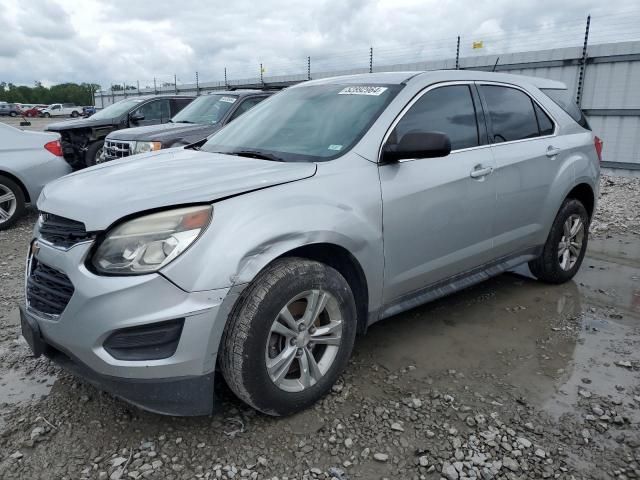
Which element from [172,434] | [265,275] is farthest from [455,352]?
[172,434]

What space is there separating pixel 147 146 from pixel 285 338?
541 cm

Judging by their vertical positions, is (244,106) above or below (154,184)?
above

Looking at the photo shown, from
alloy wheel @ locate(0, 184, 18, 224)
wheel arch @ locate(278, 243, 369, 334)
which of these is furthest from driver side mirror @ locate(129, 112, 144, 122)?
wheel arch @ locate(278, 243, 369, 334)

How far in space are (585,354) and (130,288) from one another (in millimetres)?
2879

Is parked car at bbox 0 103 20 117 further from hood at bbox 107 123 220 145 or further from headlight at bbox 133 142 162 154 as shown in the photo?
headlight at bbox 133 142 162 154

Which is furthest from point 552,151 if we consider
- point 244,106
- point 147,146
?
point 244,106

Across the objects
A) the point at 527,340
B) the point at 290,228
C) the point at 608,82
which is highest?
the point at 608,82

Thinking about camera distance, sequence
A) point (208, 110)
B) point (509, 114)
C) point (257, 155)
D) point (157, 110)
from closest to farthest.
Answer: point (257, 155), point (509, 114), point (208, 110), point (157, 110)

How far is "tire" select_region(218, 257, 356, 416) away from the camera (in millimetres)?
2354

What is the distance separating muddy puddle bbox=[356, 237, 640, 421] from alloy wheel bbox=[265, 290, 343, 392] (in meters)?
0.43

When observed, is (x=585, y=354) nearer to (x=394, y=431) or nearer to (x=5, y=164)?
(x=394, y=431)

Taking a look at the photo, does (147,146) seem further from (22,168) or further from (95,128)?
(95,128)

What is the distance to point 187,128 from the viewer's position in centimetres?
777

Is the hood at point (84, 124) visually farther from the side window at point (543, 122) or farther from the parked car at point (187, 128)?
the side window at point (543, 122)
